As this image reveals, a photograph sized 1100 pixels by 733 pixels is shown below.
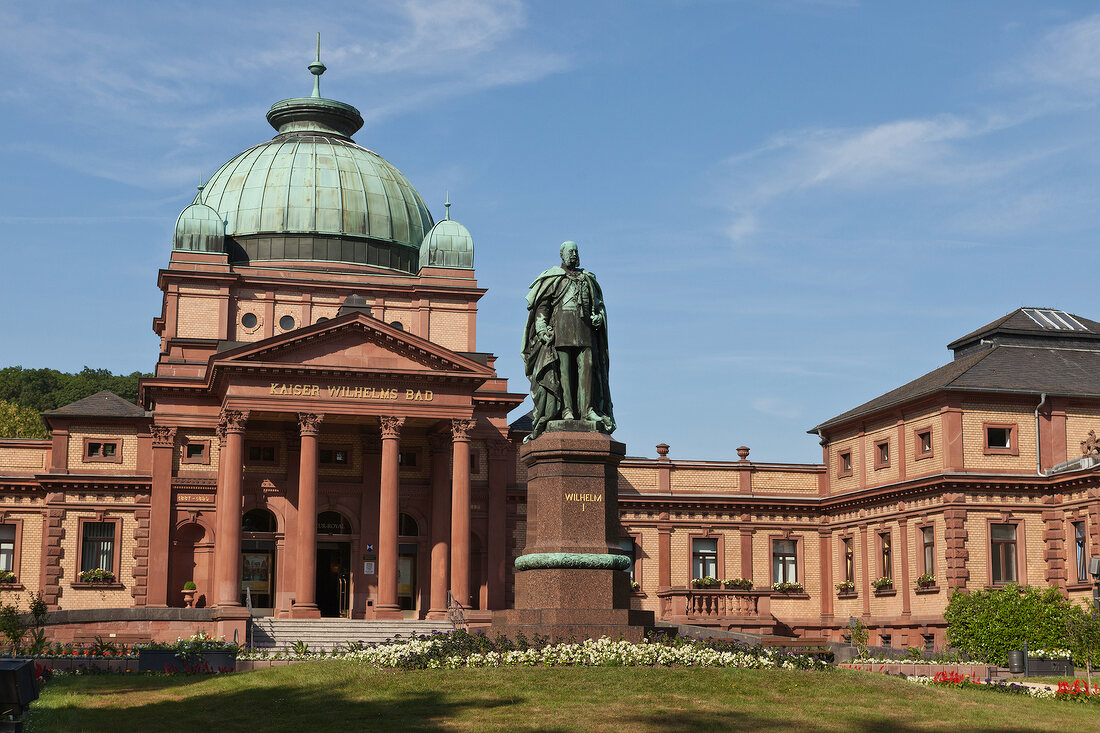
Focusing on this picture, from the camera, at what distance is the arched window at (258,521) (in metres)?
58.3

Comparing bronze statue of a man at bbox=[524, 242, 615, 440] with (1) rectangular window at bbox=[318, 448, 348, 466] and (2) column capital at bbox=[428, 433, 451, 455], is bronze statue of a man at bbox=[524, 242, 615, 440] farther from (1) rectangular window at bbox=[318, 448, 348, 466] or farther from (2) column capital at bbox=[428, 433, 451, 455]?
(1) rectangular window at bbox=[318, 448, 348, 466]

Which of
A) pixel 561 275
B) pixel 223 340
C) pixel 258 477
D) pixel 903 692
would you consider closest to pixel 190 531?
pixel 258 477

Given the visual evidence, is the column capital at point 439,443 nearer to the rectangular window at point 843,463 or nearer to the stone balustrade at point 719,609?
the stone balustrade at point 719,609

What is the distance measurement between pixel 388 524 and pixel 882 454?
2096 cm

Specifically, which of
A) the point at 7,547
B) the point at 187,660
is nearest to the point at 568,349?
the point at 187,660

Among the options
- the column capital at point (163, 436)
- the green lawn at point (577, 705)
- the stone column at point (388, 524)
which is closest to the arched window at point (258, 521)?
the column capital at point (163, 436)

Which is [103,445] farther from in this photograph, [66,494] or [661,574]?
[661,574]

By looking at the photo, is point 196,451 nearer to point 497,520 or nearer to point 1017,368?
point 497,520

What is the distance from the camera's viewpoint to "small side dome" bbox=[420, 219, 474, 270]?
66.2m

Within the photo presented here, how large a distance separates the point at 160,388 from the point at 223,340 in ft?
15.8

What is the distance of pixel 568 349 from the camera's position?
25672 mm

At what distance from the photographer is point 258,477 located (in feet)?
191

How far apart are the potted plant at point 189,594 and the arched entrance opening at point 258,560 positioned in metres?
1.91

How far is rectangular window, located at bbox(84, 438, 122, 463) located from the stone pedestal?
131 ft
